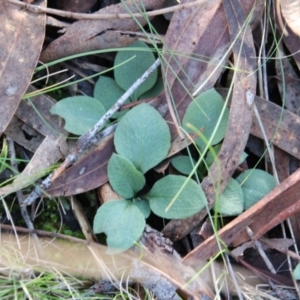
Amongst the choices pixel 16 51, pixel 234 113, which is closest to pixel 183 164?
pixel 234 113

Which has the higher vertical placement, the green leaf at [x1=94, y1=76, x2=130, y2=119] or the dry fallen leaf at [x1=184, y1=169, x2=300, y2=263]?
the green leaf at [x1=94, y1=76, x2=130, y2=119]

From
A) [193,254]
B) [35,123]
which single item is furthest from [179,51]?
[193,254]

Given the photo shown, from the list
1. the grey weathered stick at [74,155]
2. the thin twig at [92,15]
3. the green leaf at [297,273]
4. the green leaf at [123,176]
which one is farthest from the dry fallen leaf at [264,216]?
the thin twig at [92,15]

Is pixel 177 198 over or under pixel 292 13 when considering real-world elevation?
under

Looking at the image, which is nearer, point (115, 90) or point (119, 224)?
point (119, 224)

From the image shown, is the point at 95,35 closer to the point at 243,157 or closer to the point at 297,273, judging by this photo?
the point at 243,157

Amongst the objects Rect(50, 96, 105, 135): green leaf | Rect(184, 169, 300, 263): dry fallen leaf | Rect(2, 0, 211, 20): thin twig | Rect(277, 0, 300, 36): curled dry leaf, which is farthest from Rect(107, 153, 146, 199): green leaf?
Rect(277, 0, 300, 36): curled dry leaf

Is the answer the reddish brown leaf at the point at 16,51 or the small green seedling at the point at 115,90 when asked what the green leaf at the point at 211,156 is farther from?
the reddish brown leaf at the point at 16,51

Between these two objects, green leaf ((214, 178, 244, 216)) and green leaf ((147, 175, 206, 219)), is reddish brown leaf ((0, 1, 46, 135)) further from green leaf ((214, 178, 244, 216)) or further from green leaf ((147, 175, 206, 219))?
green leaf ((214, 178, 244, 216))
